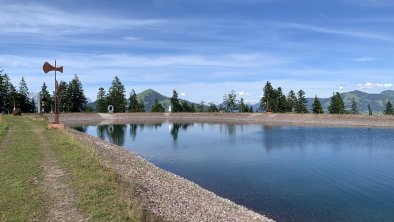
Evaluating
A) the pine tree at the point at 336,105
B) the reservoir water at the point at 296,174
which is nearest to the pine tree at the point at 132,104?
the pine tree at the point at 336,105

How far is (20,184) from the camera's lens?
19.1 m

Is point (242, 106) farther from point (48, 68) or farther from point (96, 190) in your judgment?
point (96, 190)

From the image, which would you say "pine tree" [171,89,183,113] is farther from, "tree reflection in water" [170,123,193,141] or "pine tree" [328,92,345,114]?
"pine tree" [328,92,345,114]

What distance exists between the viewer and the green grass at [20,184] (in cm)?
1495

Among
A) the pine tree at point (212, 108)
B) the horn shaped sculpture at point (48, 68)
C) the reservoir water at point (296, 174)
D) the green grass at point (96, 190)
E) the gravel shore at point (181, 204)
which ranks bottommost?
the reservoir water at point (296, 174)

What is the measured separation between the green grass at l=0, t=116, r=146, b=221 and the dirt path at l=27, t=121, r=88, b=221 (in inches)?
8.8

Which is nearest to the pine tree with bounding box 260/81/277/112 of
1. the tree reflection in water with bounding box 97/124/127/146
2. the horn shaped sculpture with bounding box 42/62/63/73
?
the tree reflection in water with bounding box 97/124/127/146

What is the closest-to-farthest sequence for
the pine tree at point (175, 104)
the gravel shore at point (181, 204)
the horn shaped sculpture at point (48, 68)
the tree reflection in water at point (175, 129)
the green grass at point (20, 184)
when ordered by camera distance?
1. the green grass at point (20, 184)
2. the gravel shore at point (181, 204)
3. the horn shaped sculpture at point (48, 68)
4. the tree reflection in water at point (175, 129)
5. the pine tree at point (175, 104)

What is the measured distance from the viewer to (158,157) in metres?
49.4

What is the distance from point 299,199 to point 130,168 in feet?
42.9

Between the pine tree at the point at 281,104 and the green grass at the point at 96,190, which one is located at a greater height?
the pine tree at the point at 281,104

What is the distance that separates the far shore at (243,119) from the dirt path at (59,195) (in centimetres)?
9547

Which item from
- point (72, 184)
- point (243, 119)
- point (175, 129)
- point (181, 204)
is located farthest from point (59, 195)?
point (243, 119)

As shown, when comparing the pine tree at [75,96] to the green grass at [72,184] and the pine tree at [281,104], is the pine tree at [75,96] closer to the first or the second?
the pine tree at [281,104]
